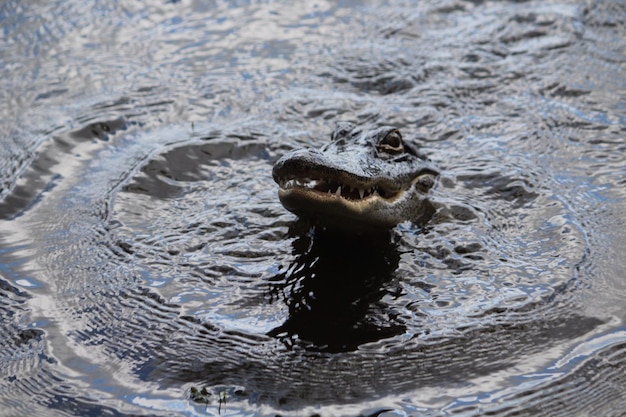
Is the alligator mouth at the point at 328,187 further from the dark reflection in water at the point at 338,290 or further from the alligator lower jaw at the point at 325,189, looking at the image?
the dark reflection in water at the point at 338,290

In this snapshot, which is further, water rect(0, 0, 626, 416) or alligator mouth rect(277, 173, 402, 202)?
alligator mouth rect(277, 173, 402, 202)

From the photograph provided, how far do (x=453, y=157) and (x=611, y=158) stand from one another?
3.42 feet

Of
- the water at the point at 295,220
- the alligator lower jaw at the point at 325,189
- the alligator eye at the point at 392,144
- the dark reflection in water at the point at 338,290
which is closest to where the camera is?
the water at the point at 295,220

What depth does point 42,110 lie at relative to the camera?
616 cm

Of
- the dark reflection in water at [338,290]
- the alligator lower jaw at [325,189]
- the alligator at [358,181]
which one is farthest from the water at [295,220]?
the alligator lower jaw at [325,189]

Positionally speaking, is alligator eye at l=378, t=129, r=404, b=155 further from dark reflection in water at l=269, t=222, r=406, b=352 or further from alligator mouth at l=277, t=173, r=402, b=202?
alligator mouth at l=277, t=173, r=402, b=202

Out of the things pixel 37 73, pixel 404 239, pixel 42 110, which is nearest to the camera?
pixel 404 239

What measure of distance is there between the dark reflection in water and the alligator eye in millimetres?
543

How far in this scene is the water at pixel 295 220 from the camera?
3338 millimetres

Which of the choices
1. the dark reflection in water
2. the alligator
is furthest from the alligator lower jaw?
the dark reflection in water

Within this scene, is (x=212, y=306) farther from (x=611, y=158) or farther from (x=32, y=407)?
(x=611, y=158)

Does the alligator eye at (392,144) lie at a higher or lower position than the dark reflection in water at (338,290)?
higher

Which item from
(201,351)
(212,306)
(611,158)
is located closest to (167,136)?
(212,306)

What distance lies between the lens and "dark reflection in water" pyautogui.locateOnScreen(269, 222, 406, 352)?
3.65 metres
